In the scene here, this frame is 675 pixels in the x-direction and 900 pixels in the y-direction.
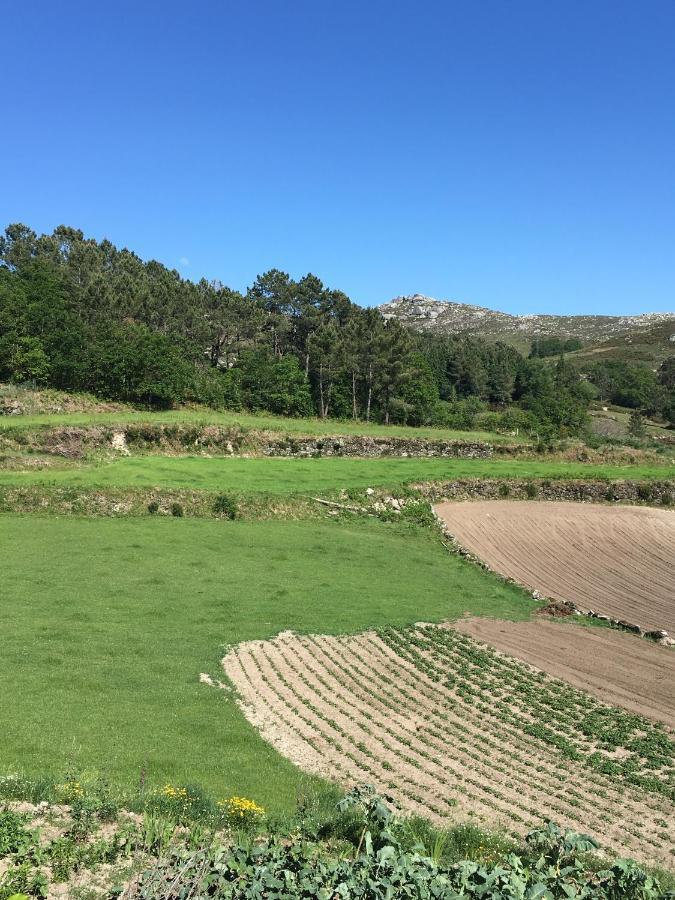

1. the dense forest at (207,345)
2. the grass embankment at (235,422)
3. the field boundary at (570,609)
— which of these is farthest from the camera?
the dense forest at (207,345)

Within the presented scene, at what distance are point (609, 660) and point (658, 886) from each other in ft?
51.7

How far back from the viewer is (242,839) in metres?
9.21

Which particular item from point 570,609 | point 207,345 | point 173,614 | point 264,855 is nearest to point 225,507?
point 173,614

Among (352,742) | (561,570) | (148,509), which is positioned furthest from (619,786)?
(148,509)

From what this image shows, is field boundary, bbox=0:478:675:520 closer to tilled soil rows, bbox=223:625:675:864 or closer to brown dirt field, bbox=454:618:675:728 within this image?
brown dirt field, bbox=454:618:675:728

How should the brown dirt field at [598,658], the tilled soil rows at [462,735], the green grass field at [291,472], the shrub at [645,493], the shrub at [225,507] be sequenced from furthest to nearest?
the shrub at [645,493], the green grass field at [291,472], the shrub at [225,507], the brown dirt field at [598,658], the tilled soil rows at [462,735]

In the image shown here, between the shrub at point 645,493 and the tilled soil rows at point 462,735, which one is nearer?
the tilled soil rows at point 462,735

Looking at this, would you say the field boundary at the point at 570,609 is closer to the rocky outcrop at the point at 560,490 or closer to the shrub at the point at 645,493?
the rocky outcrop at the point at 560,490

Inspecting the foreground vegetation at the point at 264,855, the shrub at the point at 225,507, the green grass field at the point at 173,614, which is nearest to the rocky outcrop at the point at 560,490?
the green grass field at the point at 173,614

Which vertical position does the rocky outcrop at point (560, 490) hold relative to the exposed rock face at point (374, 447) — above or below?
below

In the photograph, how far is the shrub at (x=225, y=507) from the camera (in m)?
39.6

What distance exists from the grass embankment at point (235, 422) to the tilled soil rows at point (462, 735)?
3882 centimetres

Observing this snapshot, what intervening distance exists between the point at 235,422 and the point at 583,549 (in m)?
37.7

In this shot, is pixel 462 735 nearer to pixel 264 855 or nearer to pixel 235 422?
pixel 264 855
